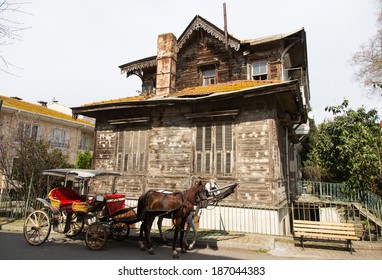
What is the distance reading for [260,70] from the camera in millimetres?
14039

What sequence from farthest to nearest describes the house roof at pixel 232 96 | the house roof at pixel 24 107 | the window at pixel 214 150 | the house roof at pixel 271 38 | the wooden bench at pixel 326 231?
the house roof at pixel 24 107, the house roof at pixel 271 38, the window at pixel 214 150, the house roof at pixel 232 96, the wooden bench at pixel 326 231

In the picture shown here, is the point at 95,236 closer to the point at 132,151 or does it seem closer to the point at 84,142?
the point at 132,151

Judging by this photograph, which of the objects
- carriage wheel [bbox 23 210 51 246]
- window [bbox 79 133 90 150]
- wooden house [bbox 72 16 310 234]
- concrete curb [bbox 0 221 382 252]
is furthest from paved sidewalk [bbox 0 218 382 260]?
window [bbox 79 133 90 150]

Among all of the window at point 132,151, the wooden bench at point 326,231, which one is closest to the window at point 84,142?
the window at point 132,151

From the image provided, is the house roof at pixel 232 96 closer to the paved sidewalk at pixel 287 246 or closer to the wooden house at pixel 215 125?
the wooden house at pixel 215 125

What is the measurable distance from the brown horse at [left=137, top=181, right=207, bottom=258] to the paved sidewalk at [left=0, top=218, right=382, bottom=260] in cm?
147

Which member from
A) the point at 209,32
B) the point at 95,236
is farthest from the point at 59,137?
the point at 95,236

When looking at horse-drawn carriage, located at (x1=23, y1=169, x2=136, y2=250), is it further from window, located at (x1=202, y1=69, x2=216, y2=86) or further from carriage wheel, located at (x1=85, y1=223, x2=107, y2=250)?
window, located at (x1=202, y1=69, x2=216, y2=86)

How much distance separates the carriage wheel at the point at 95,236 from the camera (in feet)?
21.7

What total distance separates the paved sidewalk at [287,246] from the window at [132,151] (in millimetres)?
3774

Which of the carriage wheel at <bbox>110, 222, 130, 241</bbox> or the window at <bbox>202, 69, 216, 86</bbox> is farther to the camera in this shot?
the window at <bbox>202, 69, 216, 86</bbox>

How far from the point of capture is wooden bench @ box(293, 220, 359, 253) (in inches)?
283

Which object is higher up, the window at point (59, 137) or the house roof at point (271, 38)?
the house roof at point (271, 38)
